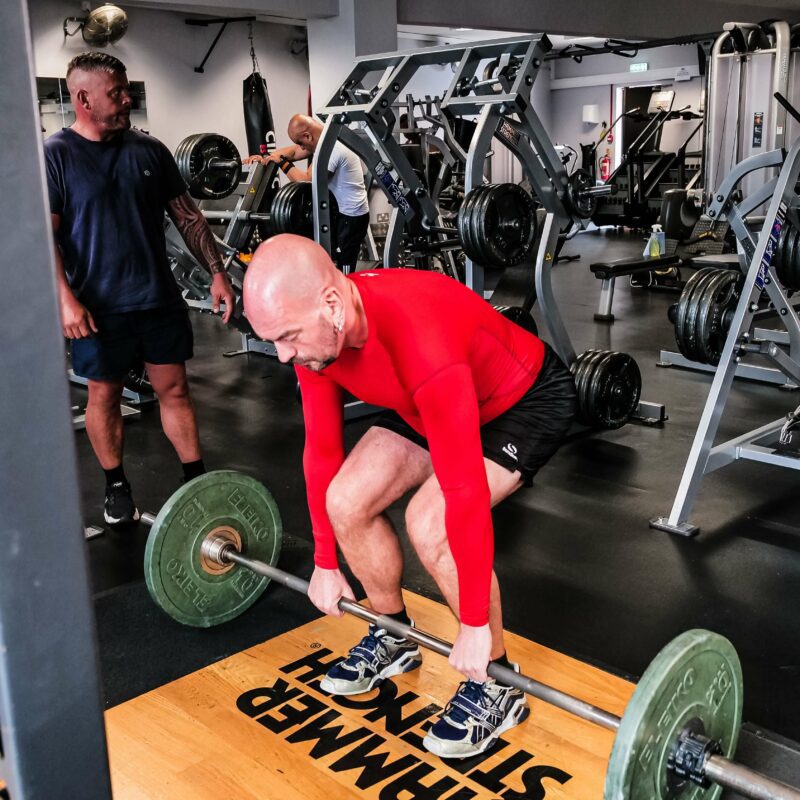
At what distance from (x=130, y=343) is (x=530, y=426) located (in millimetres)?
1442

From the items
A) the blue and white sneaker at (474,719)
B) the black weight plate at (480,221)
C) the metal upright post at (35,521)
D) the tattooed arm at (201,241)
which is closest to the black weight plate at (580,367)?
the black weight plate at (480,221)

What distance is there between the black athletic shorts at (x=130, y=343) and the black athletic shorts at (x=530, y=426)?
1.12 meters

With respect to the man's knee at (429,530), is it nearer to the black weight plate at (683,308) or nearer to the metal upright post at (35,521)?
the metal upright post at (35,521)

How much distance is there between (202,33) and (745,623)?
8.81m

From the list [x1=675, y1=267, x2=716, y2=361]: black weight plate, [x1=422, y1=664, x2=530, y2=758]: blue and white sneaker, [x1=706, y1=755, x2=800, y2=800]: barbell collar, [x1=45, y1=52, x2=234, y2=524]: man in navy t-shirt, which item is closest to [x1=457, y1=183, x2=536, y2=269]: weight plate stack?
[x1=675, y1=267, x2=716, y2=361]: black weight plate

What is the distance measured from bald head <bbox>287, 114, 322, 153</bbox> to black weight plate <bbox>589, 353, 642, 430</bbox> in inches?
83.4

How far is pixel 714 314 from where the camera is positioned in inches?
124

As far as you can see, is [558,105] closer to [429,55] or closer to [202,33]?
[202,33]

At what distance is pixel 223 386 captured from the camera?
4.83 m

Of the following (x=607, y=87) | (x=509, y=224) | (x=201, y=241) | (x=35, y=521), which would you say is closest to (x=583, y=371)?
(x=509, y=224)

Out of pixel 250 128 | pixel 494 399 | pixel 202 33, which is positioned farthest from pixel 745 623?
pixel 202 33

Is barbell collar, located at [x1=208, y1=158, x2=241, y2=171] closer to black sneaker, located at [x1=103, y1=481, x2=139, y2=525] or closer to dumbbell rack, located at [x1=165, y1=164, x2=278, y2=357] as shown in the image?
dumbbell rack, located at [x1=165, y1=164, x2=278, y2=357]

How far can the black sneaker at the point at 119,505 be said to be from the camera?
2947mm

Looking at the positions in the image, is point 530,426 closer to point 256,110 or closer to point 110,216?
point 110,216
